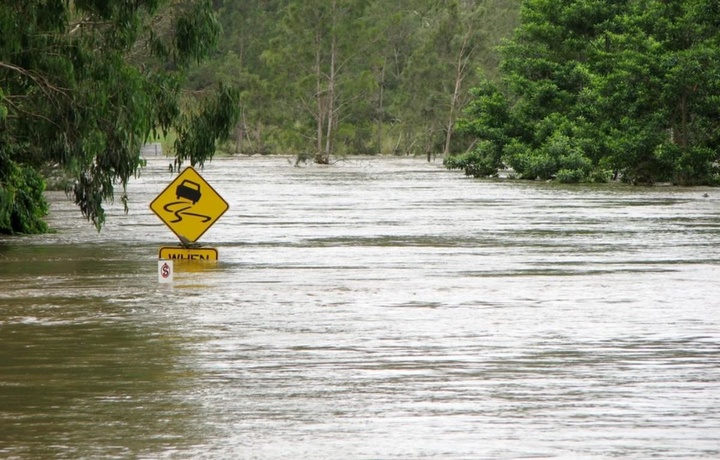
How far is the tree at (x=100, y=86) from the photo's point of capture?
859 inches

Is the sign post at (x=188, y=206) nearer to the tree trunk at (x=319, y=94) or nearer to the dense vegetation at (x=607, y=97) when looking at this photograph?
the dense vegetation at (x=607, y=97)

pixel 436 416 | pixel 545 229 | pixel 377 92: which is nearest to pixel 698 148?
pixel 545 229

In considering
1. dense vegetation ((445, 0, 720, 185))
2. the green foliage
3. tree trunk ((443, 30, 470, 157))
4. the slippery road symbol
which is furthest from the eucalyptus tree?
the slippery road symbol

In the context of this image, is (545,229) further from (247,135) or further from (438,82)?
(247,135)

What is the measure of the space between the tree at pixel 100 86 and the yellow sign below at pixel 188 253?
1.75 m

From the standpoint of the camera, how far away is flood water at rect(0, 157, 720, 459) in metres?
9.21

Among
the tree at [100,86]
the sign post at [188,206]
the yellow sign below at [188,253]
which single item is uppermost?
the tree at [100,86]

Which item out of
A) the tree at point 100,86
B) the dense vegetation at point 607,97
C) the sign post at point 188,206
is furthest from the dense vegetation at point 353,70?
the sign post at point 188,206

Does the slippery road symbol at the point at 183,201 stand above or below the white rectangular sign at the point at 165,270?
above

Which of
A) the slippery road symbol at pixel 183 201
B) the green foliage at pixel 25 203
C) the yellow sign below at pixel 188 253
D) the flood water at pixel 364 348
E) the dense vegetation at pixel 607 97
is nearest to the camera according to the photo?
the flood water at pixel 364 348

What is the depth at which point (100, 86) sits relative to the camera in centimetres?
2241

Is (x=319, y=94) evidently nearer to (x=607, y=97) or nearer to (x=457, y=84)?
(x=457, y=84)

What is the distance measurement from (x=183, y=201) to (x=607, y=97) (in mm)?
43333

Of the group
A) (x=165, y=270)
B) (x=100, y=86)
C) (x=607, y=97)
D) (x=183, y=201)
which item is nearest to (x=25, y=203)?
(x=100, y=86)
